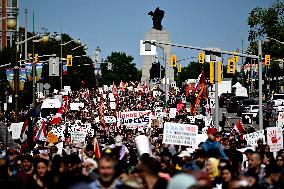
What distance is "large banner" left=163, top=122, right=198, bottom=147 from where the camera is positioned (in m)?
18.8

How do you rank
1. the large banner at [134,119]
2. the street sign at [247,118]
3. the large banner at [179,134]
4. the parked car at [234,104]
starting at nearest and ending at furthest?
the large banner at [179,134] < the large banner at [134,119] < the street sign at [247,118] < the parked car at [234,104]

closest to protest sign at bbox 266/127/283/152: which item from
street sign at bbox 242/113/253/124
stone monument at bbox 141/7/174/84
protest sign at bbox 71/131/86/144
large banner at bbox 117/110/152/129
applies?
protest sign at bbox 71/131/86/144

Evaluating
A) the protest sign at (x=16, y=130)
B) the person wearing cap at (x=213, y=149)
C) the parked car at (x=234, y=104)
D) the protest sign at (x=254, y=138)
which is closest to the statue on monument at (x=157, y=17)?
the parked car at (x=234, y=104)

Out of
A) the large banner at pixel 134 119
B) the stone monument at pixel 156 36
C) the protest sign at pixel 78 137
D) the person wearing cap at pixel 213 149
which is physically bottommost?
the protest sign at pixel 78 137

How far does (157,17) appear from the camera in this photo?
101625mm

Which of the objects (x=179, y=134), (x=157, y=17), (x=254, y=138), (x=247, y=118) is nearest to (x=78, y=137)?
(x=179, y=134)

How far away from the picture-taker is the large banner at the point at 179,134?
18.8 meters

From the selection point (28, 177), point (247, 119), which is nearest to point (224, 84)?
point (247, 119)

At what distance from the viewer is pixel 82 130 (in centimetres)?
2384

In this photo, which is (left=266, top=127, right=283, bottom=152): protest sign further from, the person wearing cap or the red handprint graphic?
the person wearing cap

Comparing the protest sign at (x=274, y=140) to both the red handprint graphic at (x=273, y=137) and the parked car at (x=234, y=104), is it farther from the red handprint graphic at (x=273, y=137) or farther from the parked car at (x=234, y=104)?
the parked car at (x=234, y=104)

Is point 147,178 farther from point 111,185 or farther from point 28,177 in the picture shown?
point 28,177

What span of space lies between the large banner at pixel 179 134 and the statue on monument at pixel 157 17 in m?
80.8

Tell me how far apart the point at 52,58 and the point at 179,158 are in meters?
37.1
